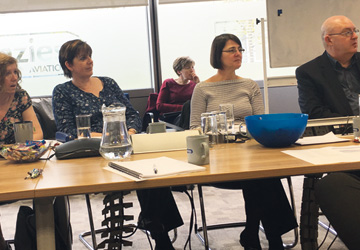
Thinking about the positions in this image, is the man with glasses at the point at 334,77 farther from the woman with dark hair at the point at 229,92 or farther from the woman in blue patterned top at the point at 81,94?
the woman in blue patterned top at the point at 81,94

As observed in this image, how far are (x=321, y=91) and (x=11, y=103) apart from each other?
1973mm

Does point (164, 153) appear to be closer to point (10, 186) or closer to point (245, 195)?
point (245, 195)

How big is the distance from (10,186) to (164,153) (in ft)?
2.21

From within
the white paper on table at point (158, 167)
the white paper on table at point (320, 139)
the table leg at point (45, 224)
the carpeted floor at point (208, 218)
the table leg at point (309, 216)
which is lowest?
the carpeted floor at point (208, 218)

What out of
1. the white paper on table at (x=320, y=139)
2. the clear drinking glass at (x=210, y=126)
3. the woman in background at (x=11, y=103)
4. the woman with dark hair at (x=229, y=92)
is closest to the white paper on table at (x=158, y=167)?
the clear drinking glass at (x=210, y=126)

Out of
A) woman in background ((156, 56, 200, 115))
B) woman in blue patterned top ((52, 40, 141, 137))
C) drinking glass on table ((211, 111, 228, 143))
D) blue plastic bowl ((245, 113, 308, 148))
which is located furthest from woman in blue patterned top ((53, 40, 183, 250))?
woman in background ((156, 56, 200, 115))

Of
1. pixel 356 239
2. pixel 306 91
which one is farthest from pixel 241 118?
pixel 356 239

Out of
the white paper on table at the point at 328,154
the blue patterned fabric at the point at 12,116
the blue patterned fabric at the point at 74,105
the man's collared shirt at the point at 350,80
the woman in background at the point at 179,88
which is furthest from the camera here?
the woman in background at the point at 179,88

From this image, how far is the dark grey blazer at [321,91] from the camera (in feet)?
9.85

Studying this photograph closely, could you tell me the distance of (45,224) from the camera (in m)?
1.44

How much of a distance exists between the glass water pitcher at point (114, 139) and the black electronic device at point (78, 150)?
11cm

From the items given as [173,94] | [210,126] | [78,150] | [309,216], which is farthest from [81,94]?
[173,94]

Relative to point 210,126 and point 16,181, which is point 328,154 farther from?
point 16,181

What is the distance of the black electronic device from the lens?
1.92 meters
